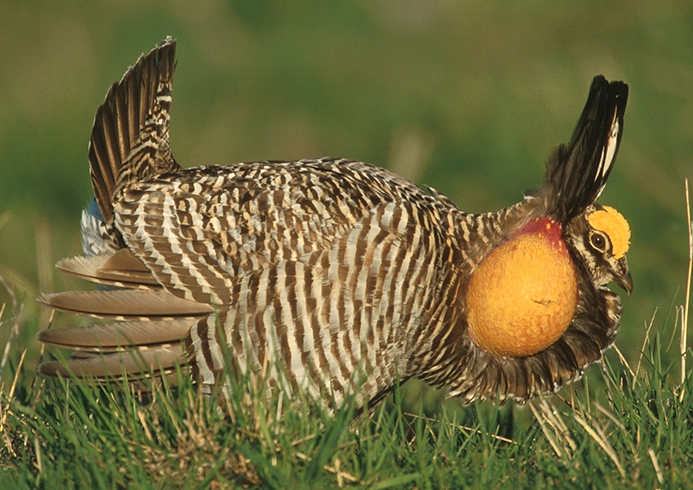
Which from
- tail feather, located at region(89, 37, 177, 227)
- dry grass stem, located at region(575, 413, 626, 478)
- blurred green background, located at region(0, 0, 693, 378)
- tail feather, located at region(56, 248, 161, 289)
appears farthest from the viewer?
blurred green background, located at region(0, 0, 693, 378)

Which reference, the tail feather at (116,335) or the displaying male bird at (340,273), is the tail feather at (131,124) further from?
the tail feather at (116,335)

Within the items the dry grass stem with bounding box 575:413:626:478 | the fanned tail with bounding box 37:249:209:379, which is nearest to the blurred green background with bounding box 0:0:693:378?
the fanned tail with bounding box 37:249:209:379

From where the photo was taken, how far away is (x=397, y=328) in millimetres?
3943

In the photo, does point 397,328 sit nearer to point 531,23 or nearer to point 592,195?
point 592,195

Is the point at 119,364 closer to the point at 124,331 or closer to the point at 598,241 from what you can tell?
the point at 124,331

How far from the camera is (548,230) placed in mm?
4312

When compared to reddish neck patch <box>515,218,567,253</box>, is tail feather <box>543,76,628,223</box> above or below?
above

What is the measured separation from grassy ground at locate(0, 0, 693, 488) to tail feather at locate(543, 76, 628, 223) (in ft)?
1.74

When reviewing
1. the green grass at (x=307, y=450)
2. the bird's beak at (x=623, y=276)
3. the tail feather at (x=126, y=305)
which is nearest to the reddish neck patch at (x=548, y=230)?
the bird's beak at (x=623, y=276)

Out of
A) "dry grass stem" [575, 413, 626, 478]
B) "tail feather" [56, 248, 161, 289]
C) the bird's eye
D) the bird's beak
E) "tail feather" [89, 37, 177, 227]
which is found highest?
"tail feather" [89, 37, 177, 227]

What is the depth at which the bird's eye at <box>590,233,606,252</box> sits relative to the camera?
4.31 meters

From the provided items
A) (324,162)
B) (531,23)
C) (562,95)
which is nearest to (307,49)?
(531,23)

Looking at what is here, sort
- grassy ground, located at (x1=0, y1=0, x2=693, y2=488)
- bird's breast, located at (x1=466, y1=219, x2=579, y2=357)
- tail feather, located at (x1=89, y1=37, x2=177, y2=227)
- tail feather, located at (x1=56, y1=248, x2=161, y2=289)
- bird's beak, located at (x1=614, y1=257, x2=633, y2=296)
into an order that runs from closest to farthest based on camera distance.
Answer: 1. grassy ground, located at (x1=0, y1=0, x2=693, y2=488)
2. tail feather, located at (x1=56, y1=248, x2=161, y2=289)
3. bird's breast, located at (x1=466, y1=219, x2=579, y2=357)
4. bird's beak, located at (x1=614, y1=257, x2=633, y2=296)
5. tail feather, located at (x1=89, y1=37, x2=177, y2=227)

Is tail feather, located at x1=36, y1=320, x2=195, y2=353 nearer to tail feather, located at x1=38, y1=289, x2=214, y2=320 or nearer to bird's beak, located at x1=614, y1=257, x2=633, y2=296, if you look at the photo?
tail feather, located at x1=38, y1=289, x2=214, y2=320
